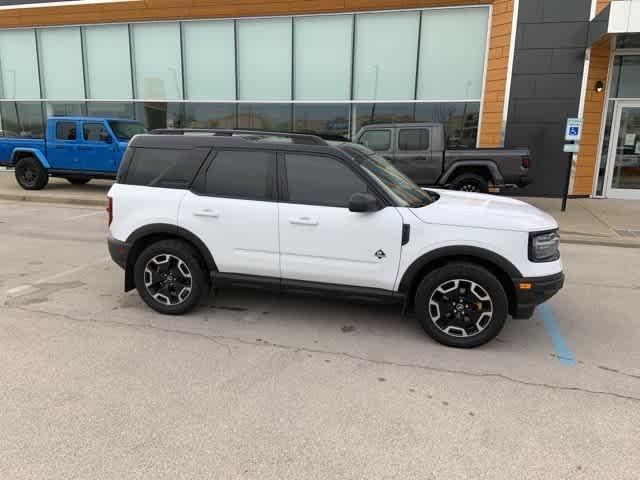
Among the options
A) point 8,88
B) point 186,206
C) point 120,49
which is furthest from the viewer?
point 8,88

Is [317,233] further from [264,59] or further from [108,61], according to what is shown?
[108,61]

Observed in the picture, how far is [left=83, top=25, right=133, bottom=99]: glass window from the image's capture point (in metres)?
16.1

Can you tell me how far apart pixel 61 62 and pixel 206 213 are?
16300 millimetres

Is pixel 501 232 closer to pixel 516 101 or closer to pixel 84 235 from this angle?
pixel 84 235

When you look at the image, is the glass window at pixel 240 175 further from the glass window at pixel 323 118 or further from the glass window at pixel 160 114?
the glass window at pixel 160 114

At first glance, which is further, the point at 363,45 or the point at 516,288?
the point at 363,45

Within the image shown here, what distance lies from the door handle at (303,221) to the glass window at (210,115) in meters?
12.2

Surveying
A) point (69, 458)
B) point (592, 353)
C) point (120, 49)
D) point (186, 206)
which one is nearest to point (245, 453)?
point (69, 458)

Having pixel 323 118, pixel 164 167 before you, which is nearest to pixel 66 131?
pixel 323 118

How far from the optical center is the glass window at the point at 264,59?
573 inches

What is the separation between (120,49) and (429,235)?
16.0 m

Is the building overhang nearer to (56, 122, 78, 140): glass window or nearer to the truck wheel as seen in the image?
(56, 122, 78, 140): glass window

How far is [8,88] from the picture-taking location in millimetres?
17641

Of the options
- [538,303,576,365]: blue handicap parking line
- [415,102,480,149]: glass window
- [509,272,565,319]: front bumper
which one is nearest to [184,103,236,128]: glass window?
[415,102,480,149]: glass window
